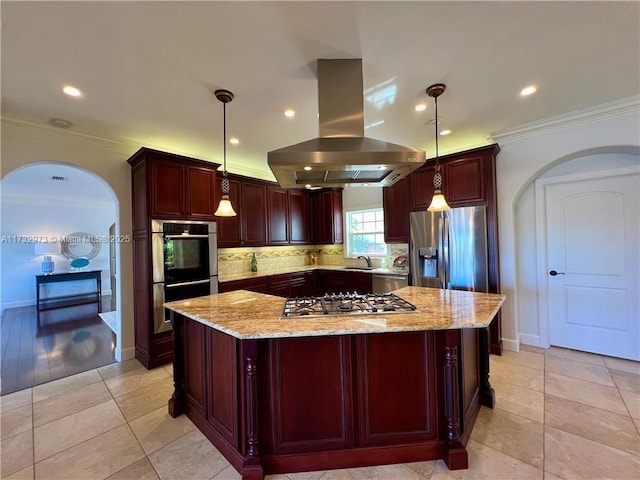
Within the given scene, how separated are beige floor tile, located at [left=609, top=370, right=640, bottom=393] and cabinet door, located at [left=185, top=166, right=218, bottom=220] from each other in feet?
15.6

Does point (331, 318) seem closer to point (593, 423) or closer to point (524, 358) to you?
point (593, 423)

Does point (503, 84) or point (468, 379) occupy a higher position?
point (503, 84)

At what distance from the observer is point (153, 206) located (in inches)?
124

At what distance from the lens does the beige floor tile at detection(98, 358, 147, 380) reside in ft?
9.89

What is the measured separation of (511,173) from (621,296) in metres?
1.81

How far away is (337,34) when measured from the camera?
1.69 meters

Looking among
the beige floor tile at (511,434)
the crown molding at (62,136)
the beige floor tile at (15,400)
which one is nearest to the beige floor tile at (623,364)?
the beige floor tile at (511,434)

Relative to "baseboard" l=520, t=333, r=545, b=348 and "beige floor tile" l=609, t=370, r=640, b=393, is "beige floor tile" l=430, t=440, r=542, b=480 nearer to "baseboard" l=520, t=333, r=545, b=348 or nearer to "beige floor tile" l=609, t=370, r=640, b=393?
"beige floor tile" l=609, t=370, r=640, b=393

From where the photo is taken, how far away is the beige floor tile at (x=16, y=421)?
210 centimetres

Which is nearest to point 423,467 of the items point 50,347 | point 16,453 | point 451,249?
point 451,249

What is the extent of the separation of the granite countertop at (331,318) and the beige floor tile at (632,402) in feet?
4.51

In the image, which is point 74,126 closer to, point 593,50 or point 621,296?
point 593,50

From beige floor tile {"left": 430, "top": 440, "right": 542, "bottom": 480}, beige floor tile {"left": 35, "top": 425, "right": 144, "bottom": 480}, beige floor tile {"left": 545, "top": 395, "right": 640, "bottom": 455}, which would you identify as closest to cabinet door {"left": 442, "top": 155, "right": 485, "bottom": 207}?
beige floor tile {"left": 545, "top": 395, "right": 640, "bottom": 455}

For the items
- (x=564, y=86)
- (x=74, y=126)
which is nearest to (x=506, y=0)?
(x=564, y=86)
